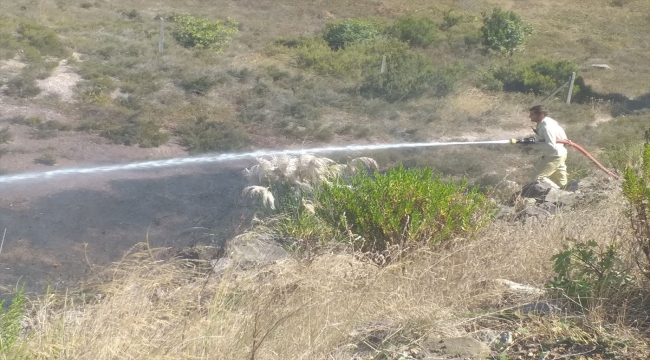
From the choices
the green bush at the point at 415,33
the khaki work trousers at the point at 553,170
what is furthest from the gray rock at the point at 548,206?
the green bush at the point at 415,33

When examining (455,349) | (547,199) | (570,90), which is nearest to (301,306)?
(455,349)

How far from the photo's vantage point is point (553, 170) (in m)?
9.95

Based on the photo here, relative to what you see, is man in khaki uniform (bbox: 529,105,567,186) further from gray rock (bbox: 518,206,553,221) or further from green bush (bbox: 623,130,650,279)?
green bush (bbox: 623,130,650,279)

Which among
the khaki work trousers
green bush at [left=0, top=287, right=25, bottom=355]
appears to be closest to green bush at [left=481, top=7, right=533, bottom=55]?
the khaki work trousers

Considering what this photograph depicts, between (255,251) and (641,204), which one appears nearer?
(641,204)

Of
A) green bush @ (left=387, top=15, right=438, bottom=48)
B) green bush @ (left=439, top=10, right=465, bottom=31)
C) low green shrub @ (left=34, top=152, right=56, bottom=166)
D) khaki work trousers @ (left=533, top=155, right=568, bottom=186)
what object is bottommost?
green bush @ (left=439, top=10, right=465, bottom=31)

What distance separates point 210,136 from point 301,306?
1064cm

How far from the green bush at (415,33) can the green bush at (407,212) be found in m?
22.1

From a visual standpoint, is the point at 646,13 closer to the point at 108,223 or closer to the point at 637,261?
the point at 108,223

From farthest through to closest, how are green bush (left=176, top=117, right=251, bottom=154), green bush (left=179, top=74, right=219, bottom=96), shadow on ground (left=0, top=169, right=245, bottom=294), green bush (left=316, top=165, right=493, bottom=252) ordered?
green bush (left=179, top=74, right=219, bottom=96)
green bush (left=176, top=117, right=251, bottom=154)
shadow on ground (left=0, top=169, right=245, bottom=294)
green bush (left=316, top=165, right=493, bottom=252)

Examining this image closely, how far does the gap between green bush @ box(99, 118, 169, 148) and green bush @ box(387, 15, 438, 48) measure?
15.3 m

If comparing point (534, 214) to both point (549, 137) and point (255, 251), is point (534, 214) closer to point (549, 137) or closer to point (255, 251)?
point (255, 251)

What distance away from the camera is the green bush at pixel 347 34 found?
26.1 meters

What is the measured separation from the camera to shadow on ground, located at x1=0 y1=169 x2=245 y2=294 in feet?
24.7
